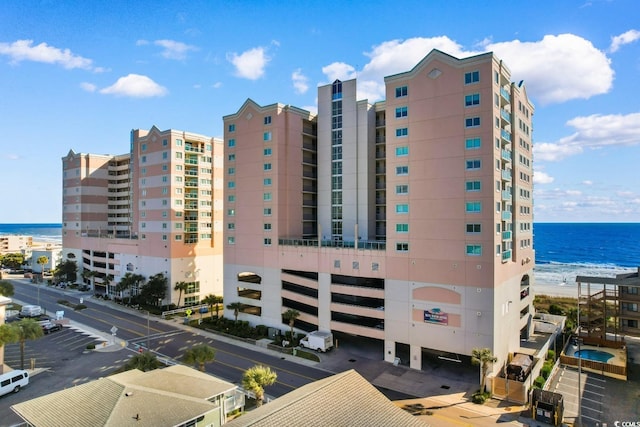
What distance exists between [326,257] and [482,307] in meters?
20.7

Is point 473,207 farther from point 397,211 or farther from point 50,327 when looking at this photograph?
point 50,327

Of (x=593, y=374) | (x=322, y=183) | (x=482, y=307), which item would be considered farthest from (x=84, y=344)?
(x=593, y=374)

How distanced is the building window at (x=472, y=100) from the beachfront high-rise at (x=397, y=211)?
110mm

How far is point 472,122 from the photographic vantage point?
43500 millimetres

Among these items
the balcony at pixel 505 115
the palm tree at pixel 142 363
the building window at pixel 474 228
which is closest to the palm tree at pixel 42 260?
the palm tree at pixel 142 363

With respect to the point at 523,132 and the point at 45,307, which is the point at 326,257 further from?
the point at 45,307

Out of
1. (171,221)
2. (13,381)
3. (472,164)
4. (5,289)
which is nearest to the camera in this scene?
(13,381)

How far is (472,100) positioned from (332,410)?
35806mm

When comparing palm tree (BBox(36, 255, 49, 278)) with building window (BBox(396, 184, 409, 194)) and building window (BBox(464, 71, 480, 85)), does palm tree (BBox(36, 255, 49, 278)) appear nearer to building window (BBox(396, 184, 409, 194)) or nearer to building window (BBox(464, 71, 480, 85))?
building window (BBox(396, 184, 409, 194))

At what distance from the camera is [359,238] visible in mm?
57469

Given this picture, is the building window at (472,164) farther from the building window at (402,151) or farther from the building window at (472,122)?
the building window at (402,151)

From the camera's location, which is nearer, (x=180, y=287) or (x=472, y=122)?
(x=472, y=122)

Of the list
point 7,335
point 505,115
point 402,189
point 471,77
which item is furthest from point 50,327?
point 505,115

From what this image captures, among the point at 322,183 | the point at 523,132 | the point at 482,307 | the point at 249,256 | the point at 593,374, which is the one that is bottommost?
the point at 593,374
